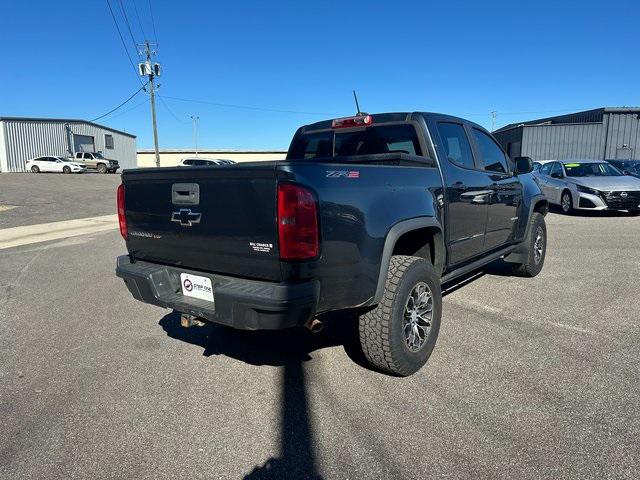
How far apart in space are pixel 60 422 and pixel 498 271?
551 centimetres

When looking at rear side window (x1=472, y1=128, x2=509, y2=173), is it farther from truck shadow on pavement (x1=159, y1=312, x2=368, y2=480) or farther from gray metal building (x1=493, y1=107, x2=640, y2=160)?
gray metal building (x1=493, y1=107, x2=640, y2=160)

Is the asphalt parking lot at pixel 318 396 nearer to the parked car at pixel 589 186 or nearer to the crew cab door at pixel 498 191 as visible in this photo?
the crew cab door at pixel 498 191

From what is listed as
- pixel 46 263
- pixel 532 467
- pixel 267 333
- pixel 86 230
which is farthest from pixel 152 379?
pixel 86 230

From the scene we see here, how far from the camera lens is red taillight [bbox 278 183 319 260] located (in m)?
2.51

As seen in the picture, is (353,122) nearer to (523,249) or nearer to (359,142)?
(359,142)

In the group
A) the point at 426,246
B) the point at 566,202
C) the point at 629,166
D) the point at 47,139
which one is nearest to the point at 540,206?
the point at 426,246

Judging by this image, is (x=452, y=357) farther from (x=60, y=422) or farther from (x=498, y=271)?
(x=498, y=271)

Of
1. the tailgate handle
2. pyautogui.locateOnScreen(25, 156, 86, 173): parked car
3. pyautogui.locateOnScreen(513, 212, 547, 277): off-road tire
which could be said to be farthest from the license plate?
pyautogui.locateOnScreen(25, 156, 86, 173): parked car

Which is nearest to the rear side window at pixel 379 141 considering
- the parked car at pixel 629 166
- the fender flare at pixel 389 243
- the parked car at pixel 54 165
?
the fender flare at pixel 389 243

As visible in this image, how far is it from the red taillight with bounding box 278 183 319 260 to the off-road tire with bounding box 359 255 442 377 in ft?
2.67

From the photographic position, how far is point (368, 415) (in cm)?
283

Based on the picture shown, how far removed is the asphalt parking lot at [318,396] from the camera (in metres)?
2.41

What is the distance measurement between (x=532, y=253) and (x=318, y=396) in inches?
155

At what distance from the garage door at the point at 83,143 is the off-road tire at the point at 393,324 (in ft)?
165
